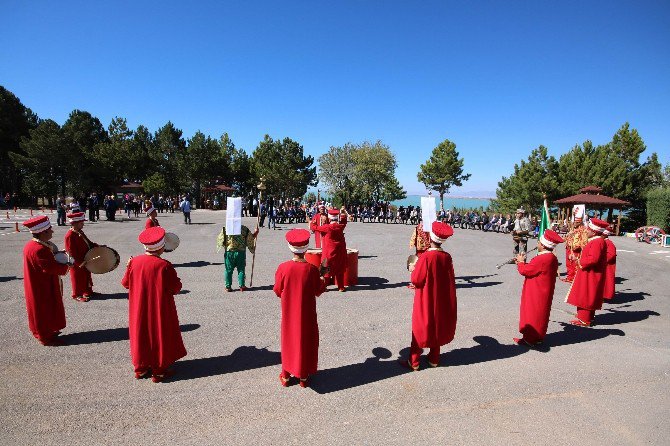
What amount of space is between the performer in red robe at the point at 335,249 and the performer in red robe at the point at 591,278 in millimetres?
4879

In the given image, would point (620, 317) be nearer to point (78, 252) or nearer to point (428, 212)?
point (428, 212)

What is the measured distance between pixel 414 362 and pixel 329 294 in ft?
12.8

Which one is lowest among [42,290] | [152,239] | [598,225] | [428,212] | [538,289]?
[42,290]

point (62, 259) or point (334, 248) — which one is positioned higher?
point (62, 259)

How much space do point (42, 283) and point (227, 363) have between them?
3.10 meters

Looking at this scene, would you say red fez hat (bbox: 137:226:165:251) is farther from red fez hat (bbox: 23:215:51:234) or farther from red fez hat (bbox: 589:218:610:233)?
red fez hat (bbox: 589:218:610:233)

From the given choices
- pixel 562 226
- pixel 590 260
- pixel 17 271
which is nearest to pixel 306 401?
pixel 590 260

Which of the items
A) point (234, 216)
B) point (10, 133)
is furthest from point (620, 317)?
point (10, 133)

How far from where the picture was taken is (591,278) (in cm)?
714

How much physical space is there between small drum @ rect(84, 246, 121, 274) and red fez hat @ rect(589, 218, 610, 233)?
8.65 m

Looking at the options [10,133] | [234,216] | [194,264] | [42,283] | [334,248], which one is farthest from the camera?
[10,133]

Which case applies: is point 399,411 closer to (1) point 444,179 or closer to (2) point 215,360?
(2) point 215,360

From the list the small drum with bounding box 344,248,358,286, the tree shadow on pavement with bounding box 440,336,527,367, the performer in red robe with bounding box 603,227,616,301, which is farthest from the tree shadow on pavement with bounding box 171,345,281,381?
the performer in red robe with bounding box 603,227,616,301

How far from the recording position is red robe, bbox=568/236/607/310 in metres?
7.02
